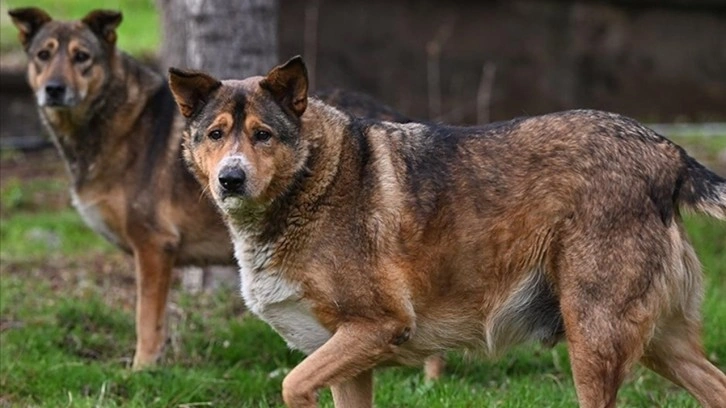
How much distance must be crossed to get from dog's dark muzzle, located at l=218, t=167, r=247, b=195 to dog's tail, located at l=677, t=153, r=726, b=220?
1.88 m

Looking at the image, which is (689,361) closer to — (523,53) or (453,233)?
(453,233)

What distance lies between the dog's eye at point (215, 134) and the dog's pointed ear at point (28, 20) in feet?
10.4

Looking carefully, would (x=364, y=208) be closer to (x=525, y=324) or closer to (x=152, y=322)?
(x=525, y=324)

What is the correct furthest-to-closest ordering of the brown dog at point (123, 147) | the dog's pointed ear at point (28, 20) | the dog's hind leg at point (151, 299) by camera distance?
1. the dog's pointed ear at point (28, 20)
2. the brown dog at point (123, 147)
3. the dog's hind leg at point (151, 299)

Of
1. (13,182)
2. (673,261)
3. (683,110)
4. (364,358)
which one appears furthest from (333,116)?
(683,110)

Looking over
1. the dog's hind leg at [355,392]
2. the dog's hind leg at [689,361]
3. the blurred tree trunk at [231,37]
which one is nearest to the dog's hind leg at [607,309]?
the dog's hind leg at [689,361]

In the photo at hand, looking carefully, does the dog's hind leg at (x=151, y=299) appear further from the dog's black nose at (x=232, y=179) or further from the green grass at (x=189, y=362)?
the dog's black nose at (x=232, y=179)

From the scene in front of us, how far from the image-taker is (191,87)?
5.68m

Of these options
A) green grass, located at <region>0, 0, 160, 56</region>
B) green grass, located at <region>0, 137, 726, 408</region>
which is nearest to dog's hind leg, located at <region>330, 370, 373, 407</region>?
green grass, located at <region>0, 137, 726, 408</region>

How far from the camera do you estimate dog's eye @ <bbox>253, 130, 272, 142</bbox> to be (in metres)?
5.46

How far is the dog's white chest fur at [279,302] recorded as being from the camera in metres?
5.58

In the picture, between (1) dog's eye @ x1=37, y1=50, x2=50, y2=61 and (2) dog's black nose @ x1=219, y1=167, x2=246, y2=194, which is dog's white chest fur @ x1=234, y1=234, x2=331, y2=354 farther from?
(1) dog's eye @ x1=37, y1=50, x2=50, y2=61

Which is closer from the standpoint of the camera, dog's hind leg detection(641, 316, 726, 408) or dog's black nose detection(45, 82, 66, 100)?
dog's hind leg detection(641, 316, 726, 408)

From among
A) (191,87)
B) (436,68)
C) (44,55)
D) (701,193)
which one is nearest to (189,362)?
(44,55)
